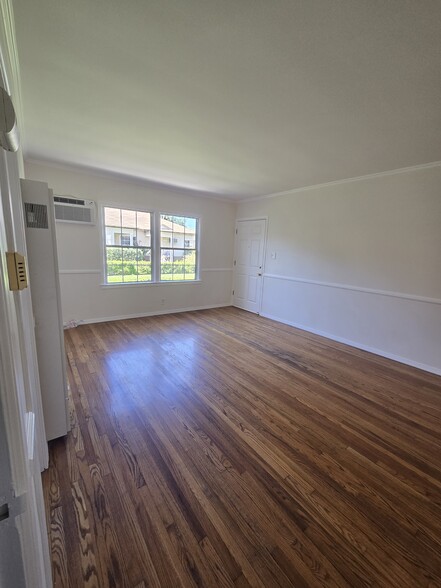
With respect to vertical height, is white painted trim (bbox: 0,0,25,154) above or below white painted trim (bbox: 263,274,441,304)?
above

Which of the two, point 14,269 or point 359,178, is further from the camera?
point 359,178

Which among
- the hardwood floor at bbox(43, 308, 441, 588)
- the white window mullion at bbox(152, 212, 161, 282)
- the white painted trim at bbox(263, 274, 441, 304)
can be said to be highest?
the white window mullion at bbox(152, 212, 161, 282)

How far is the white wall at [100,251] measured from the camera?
13.1ft

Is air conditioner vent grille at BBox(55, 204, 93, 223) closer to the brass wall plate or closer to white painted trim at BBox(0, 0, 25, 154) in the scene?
white painted trim at BBox(0, 0, 25, 154)

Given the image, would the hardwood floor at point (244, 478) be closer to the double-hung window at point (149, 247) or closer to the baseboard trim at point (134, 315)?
the baseboard trim at point (134, 315)

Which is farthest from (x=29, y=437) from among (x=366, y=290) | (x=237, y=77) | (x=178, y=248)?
(x=178, y=248)

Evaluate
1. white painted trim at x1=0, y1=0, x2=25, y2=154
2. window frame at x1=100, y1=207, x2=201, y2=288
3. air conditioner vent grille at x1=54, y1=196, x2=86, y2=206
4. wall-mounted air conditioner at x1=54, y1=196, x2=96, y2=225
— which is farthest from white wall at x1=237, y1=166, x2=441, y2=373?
white painted trim at x1=0, y1=0, x2=25, y2=154

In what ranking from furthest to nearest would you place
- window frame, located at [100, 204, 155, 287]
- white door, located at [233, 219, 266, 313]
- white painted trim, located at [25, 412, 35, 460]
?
white door, located at [233, 219, 266, 313]
window frame, located at [100, 204, 155, 287]
white painted trim, located at [25, 412, 35, 460]

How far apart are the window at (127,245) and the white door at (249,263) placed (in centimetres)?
205

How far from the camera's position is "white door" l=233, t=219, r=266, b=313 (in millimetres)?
5375

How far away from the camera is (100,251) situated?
432 centimetres

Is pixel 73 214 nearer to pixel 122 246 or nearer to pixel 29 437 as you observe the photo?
pixel 122 246

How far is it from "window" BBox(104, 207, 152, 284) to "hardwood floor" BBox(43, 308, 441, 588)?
201 cm

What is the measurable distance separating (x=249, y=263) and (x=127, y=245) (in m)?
2.56
